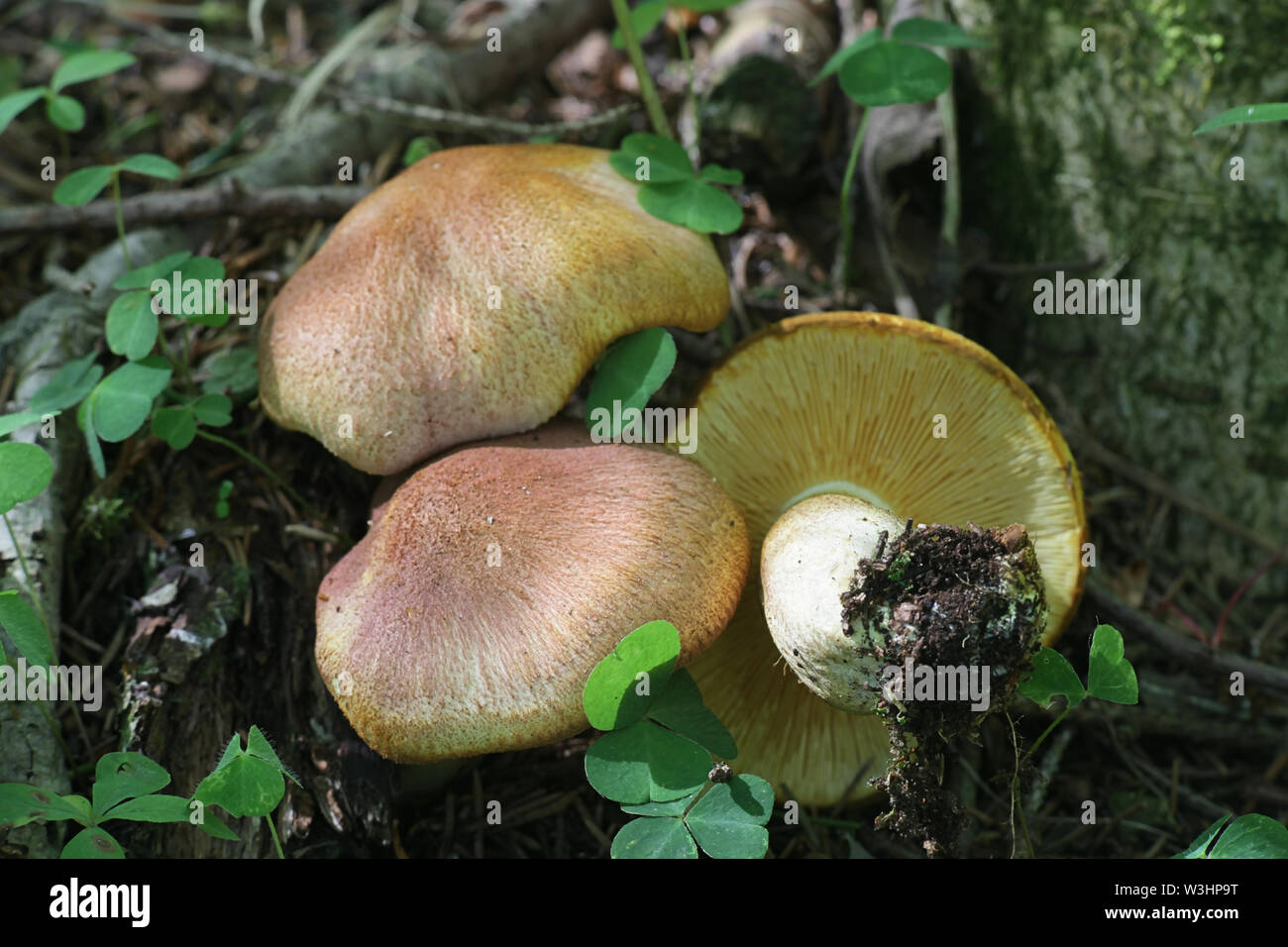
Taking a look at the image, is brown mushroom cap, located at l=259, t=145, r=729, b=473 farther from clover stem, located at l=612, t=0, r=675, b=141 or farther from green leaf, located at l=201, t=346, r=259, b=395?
clover stem, located at l=612, t=0, r=675, b=141

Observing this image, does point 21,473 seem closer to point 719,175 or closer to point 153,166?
point 153,166

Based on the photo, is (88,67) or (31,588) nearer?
(31,588)

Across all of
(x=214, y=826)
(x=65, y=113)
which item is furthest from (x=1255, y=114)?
(x=65, y=113)

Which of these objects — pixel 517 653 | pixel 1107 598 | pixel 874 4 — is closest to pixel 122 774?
pixel 517 653

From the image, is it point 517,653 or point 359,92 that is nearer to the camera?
point 517,653

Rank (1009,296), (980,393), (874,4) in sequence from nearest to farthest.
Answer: (980,393)
(1009,296)
(874,4)

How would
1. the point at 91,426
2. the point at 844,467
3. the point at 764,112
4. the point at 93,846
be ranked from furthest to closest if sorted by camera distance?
1. the point at 764,112
2. the point at 844,467
3. the point at 91,426
4. the point at 93,846
